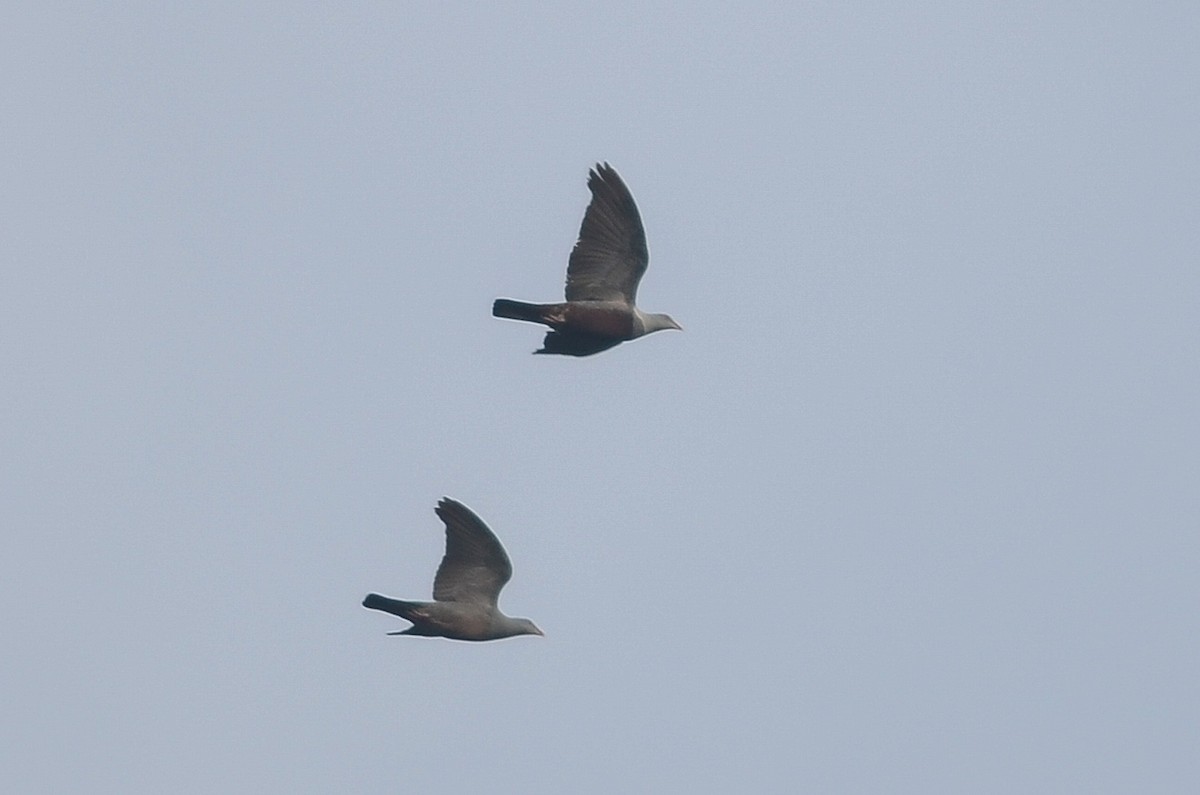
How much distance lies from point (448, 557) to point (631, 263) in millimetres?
3833

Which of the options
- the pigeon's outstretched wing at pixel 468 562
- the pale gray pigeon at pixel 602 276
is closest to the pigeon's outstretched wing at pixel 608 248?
the pale gray pigeon at pixel 602 276

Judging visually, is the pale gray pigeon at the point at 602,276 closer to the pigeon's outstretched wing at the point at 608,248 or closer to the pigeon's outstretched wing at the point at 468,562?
the pigeon's outstretched wing at the point at 608,248

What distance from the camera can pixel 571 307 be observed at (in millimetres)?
36438

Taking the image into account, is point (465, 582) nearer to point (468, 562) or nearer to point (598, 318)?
point (468, 562)

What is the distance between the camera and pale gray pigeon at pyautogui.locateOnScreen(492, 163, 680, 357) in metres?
36.3

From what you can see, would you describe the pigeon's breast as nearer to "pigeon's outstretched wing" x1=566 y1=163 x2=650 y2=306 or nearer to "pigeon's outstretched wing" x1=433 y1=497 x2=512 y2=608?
"pigeon's outstretched wing" x1=566 y1=163 x2=650 y2=306

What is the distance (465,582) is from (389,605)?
1.13 meters

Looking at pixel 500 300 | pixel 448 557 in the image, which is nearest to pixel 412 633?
pixel 448 557

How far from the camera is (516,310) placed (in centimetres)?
3600

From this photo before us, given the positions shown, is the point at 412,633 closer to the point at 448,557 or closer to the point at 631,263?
the point at 448,557

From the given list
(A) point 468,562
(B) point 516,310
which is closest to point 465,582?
(A) point 468,562

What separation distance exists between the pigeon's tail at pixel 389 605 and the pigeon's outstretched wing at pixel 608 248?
149 inches

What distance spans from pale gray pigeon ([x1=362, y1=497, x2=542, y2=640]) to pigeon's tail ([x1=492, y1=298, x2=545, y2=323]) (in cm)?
235

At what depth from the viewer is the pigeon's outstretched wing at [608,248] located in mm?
36312
